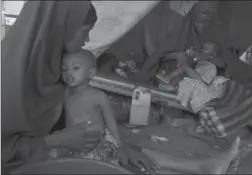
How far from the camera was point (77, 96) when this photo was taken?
2.66 feet

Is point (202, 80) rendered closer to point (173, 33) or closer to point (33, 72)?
point (173, 33)

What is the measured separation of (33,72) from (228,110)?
41 centimetres

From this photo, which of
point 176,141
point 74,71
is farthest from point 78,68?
point 176,141

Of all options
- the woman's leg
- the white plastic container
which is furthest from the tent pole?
the woman's leg

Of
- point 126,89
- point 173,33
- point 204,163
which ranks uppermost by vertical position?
point 173,33

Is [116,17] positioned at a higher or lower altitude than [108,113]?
higher

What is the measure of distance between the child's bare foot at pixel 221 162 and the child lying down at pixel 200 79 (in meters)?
0.10

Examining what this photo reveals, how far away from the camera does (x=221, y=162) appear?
790 millimetres

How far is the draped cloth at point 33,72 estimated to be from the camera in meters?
0.76

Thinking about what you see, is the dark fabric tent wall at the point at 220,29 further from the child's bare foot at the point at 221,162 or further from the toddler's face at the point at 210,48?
the child's bare foot at the point at 221,162

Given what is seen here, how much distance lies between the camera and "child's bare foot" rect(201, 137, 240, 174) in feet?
2.58

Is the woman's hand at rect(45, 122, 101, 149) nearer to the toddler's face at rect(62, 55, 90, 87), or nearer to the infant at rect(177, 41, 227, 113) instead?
the toddler's face at rect(62, 55, 90, 87)

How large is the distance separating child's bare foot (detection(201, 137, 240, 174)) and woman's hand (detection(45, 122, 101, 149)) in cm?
23

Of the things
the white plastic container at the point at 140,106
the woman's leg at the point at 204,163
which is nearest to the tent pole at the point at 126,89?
the white plastic container at the point at 140,106
